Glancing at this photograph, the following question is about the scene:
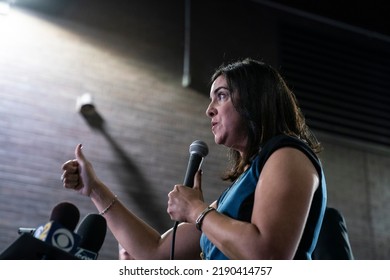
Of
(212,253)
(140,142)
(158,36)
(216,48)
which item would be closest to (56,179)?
(140,142)

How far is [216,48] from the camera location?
5055 millimetres

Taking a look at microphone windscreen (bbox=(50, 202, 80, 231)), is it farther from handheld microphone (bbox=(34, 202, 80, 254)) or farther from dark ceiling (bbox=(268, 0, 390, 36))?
dark ceiling (bbox=(268, 0, 390, 36))

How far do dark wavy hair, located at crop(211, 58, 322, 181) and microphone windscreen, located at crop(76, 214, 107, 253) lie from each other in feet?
1.56

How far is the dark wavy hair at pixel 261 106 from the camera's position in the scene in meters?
1.42

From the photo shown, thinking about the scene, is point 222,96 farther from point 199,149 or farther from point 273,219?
point 273,219

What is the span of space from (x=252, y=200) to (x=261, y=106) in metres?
0.30

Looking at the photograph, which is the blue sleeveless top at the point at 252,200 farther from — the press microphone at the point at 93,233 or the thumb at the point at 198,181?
the press microphone at the point at 93,233

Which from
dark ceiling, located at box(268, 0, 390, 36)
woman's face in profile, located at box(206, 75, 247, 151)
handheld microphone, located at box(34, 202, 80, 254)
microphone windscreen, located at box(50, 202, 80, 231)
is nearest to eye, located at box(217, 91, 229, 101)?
woman's face in profile, located at box(206, 75, 247, 151)

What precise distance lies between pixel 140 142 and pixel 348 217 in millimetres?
2025

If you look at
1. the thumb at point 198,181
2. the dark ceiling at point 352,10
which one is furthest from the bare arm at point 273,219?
the dark ceiling at point 352,10

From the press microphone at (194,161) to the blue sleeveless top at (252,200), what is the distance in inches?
6.6

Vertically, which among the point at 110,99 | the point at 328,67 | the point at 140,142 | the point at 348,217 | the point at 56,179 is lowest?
the point at 348,217

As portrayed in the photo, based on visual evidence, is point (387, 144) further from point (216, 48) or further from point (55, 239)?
point (55, 239)

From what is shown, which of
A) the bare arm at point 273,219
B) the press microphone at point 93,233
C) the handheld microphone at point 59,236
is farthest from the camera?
the press microphone at point 93,233
